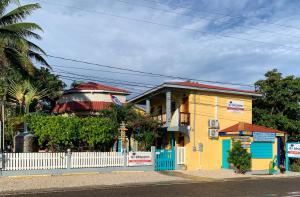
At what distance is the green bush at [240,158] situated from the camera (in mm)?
22469

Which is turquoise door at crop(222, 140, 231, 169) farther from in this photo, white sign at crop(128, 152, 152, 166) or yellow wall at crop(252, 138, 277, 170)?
Result: white sign at crop(128, 152, 152, 166)

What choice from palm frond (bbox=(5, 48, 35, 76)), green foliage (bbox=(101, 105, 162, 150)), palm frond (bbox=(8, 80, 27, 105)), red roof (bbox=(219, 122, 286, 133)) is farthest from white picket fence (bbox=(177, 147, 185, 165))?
palm frond (bbox=(8, 80, 27, 105))

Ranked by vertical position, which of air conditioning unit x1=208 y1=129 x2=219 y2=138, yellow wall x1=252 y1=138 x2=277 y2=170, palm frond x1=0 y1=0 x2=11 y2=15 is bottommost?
yellow wall x1=252 y1=138 x2=277 y2=170

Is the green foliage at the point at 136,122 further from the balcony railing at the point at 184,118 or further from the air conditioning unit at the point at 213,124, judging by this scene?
the air conditioning unit at the point at 213,124

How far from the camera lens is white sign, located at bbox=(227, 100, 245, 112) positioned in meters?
26.3

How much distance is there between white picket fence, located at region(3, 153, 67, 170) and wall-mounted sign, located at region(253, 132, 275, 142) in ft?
37.0

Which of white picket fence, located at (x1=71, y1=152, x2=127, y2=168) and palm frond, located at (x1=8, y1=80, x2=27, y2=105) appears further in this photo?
palm frond, located at (x1=8, y1=80, x2=27, y2=105)

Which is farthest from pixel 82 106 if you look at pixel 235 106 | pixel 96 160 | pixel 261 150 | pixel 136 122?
pixel 261 150

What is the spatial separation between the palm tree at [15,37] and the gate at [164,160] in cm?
843

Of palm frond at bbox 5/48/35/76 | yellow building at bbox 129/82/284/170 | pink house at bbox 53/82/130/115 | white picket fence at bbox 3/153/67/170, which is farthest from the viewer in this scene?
pink house at bbox 53/82/130/115

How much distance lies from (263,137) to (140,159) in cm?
779

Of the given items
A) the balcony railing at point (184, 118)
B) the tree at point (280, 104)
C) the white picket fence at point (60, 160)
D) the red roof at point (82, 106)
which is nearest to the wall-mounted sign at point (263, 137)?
the balcony railing at point (184, 118)

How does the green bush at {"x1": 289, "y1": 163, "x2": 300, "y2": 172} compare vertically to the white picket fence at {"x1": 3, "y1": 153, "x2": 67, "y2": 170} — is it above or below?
below

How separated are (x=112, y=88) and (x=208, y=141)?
12.5m
